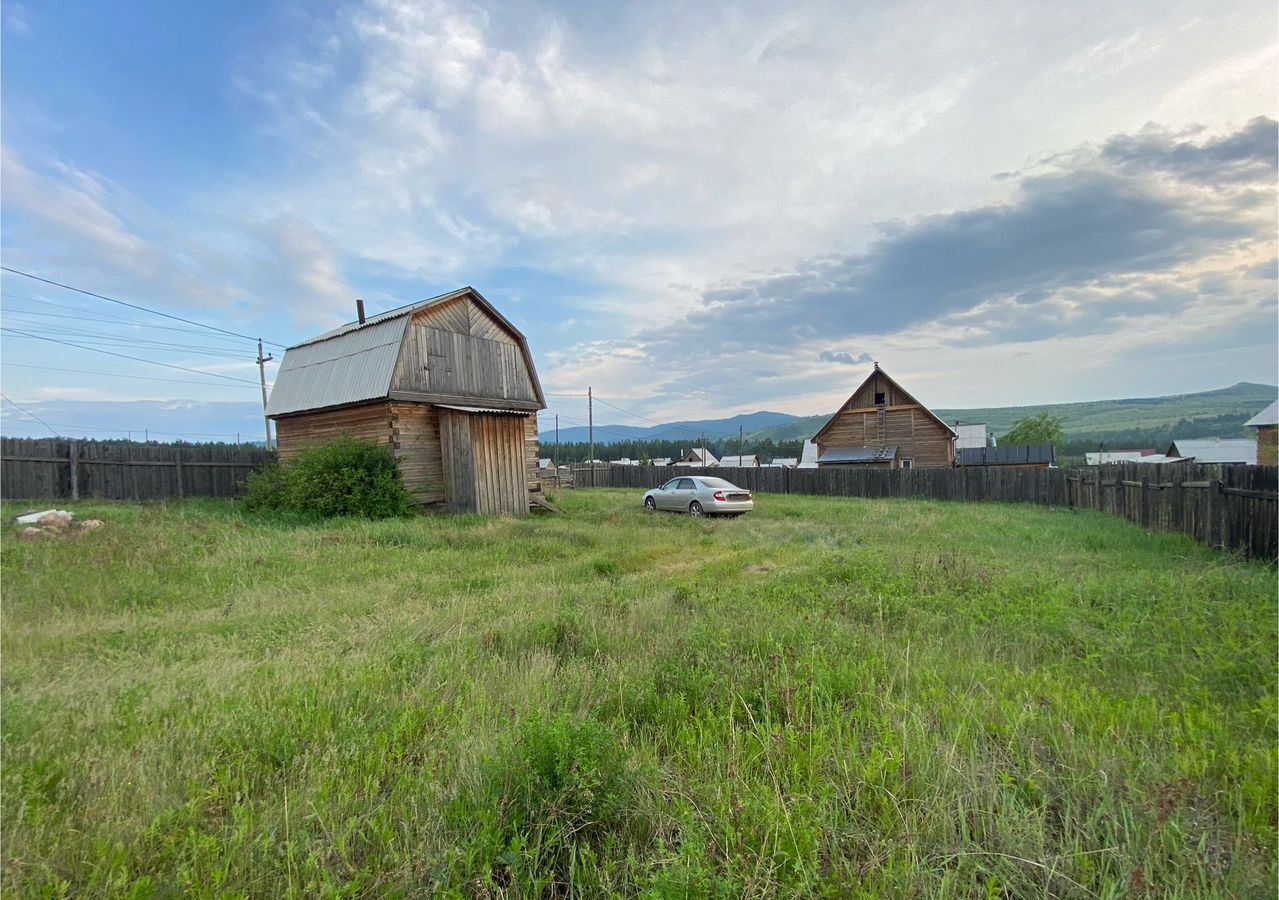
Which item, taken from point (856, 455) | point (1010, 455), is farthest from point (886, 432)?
point (1010, 455)

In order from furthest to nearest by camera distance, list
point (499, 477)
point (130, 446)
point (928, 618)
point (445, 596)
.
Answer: point (130, 446), point (499, 477), point (445, 596), point (928, 618)

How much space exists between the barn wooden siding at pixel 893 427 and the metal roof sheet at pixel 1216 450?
2768cm

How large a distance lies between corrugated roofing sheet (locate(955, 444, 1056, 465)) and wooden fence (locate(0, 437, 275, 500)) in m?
44.0

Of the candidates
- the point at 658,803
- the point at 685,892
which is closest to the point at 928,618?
the point at 658,803

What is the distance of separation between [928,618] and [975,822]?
361cm

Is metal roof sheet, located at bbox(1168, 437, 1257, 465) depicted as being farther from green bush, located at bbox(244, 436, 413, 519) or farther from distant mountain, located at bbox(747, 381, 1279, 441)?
distant mountain, located at bbox(747, 381, 1279, 441)

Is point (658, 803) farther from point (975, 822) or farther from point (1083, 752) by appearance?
point (1083, 752)

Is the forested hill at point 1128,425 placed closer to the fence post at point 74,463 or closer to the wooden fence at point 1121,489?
the wooden fence at point 1121,489

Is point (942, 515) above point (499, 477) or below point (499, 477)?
below

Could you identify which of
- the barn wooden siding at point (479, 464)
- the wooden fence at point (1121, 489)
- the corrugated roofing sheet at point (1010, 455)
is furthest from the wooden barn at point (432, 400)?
the corrugated roofing sheet at point (1010, 455)

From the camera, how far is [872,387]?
1366 inches

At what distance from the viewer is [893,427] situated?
3397 cm

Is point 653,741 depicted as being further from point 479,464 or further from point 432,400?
point 432,400

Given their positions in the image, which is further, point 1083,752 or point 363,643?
point 363,643
